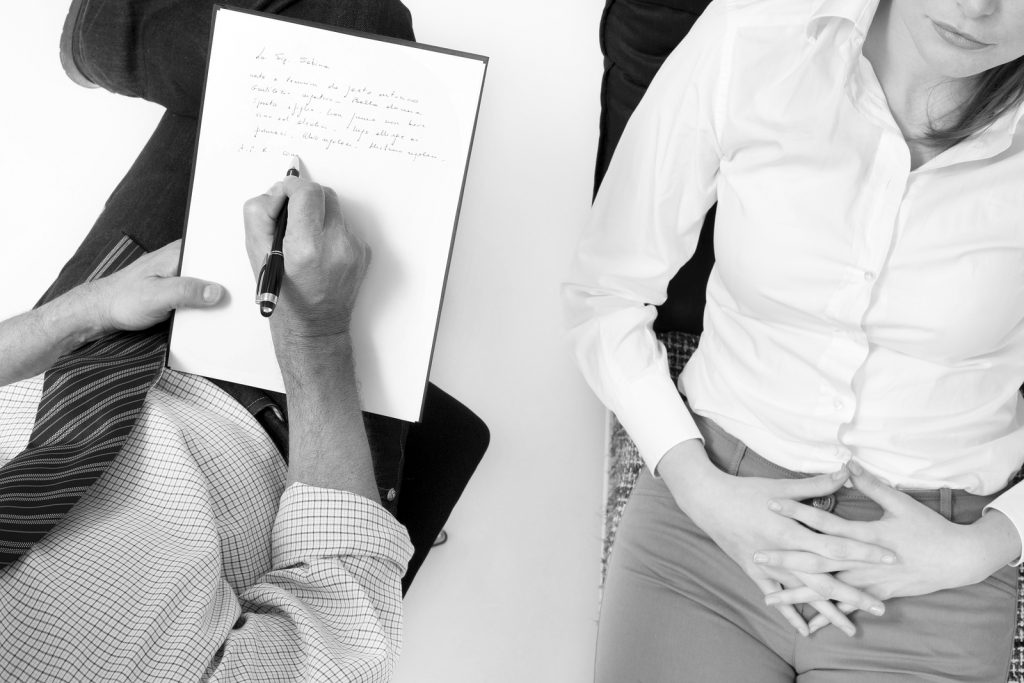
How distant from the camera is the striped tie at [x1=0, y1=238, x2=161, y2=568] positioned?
74 centimetres

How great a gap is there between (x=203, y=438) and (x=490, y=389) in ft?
1.98

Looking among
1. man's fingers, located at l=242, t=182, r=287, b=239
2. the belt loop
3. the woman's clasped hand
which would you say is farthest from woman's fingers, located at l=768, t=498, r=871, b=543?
man's fingers, located at l=242, t=182, r=287, b=239

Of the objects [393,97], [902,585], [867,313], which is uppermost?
[393,97]

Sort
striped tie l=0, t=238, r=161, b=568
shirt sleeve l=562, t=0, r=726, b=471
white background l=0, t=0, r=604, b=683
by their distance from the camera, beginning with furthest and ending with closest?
white background l=0, t=0, r=604, b=683 → shirt sleeve l=562, t=0, r=726, b=471 → striped tie l=0, t=238, r=161, b=568

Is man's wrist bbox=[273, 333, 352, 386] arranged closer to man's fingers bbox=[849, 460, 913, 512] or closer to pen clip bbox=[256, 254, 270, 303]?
pen clip bbox=[256, 254, 270, 303]

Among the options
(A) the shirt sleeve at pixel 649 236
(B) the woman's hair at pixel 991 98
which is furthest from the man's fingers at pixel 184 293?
(B) the woman's hair at pixel 991 98

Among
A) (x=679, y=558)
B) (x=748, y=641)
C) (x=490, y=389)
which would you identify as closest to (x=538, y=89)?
(x=490, y=389)

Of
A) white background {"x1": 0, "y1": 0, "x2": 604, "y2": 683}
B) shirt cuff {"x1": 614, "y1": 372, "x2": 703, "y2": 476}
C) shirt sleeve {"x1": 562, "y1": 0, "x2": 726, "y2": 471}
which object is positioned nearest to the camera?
shirt sleeve {"x1": 562, "y1": 0, "x2": 726, "y2": 471}

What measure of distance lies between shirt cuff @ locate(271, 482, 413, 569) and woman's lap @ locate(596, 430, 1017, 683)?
302 mm

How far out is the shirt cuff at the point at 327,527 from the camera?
831mm

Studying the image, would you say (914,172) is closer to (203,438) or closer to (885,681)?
(885,681)

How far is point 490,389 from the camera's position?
1.41m

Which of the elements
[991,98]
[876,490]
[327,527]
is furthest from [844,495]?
[327,527]

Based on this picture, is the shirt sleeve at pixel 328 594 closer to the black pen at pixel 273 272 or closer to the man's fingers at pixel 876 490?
the black pen at pixel 273 272
